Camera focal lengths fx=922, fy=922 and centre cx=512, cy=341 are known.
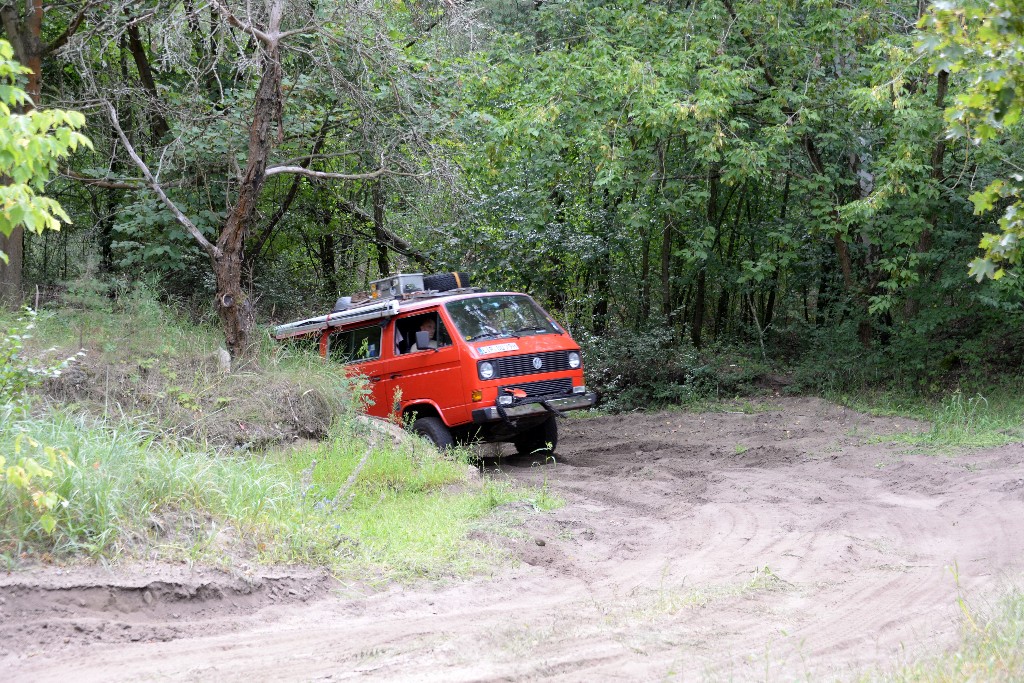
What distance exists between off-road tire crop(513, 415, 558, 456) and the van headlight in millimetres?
1350

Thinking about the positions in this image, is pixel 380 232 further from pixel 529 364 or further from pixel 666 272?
pixel 529 364

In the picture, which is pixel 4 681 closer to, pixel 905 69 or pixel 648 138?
pixel 905 69

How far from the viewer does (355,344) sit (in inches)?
510

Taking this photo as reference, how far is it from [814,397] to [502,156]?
6.65m

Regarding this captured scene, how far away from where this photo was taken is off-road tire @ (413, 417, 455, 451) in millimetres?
11461

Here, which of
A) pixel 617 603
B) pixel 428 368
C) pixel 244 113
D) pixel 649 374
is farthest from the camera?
pixel 649 374

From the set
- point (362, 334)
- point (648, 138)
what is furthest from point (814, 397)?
point (362, 334)

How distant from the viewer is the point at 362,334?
42.0 ft

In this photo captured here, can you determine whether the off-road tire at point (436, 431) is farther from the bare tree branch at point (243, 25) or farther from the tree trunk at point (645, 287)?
the tree trunk at point (645, 287)

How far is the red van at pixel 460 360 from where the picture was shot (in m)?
11.2

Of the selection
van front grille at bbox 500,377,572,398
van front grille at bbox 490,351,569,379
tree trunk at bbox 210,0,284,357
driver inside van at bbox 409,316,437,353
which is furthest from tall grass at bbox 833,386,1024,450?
tree trunk at bbox 210,0,284,357

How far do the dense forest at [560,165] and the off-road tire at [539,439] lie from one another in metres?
3.48

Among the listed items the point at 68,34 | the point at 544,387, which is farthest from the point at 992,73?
the point at 68,34

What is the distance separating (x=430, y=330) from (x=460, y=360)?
0.82 meters
